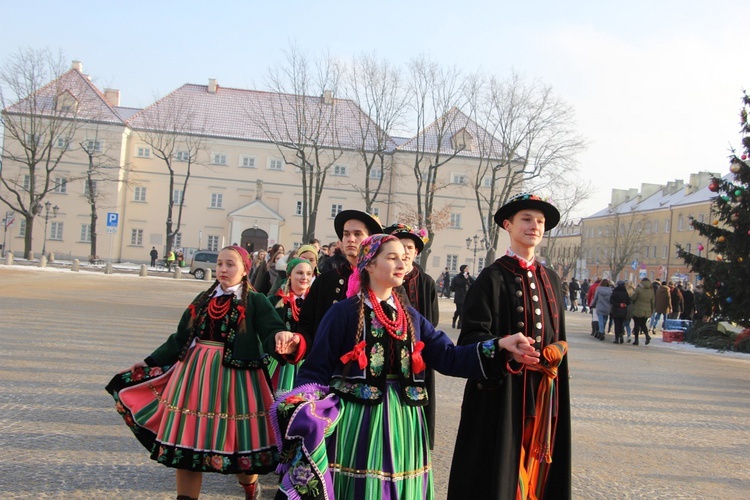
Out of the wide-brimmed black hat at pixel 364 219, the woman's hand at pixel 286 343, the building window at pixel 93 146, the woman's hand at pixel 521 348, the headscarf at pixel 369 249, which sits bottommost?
the woman's hand at pixel 286 343

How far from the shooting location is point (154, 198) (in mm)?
62875

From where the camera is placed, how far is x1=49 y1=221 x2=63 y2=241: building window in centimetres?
6039

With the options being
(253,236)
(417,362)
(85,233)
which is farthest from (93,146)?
(417,362)

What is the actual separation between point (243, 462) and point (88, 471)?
1453 millimetres

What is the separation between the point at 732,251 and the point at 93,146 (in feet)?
164

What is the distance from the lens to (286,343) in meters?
4.25

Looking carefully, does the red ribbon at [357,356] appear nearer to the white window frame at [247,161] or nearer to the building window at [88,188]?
the building window at [88,188]

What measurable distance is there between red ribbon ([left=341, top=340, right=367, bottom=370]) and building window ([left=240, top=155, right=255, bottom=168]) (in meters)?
62.1

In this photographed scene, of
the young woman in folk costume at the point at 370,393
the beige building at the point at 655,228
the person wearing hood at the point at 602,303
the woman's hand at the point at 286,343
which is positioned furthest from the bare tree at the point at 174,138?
the young woman in folk costume at the point at 370,393

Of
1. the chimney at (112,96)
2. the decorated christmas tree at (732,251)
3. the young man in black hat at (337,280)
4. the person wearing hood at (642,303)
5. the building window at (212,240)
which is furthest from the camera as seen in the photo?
the chimney at (112,96)

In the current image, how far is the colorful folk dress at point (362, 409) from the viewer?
11.3 ft

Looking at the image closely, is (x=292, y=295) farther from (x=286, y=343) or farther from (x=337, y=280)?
(x=286, y=343)

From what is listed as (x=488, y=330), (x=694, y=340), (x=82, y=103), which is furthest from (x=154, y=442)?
(x=82, y=103)

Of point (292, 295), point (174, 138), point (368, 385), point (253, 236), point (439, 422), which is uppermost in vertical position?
point (174, 138)
